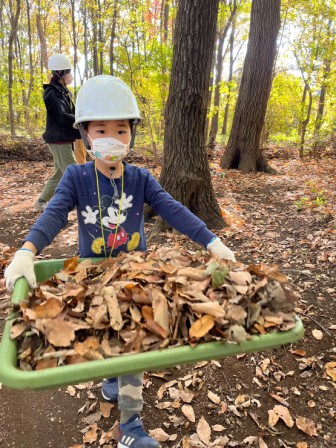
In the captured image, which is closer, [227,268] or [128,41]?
[227,268]

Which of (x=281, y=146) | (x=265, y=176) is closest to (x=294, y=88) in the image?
(x=281, y=146)

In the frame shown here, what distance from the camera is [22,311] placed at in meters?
1.31

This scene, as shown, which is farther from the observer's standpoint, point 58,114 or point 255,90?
point 255,90

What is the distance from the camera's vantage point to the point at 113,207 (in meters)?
1.97

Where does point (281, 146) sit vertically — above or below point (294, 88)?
below

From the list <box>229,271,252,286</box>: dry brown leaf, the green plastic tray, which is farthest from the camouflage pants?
<box>229,271,252,286</box>: dry brown leaf

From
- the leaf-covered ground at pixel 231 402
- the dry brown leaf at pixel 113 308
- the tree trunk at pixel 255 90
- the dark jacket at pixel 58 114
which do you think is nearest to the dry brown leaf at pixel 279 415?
the leaf-covered ground at pixel 231 402

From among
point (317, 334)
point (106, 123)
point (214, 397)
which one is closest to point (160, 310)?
point (106, 123)

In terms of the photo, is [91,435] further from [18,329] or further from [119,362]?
[119,362]

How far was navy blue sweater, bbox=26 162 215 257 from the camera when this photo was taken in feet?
6.25

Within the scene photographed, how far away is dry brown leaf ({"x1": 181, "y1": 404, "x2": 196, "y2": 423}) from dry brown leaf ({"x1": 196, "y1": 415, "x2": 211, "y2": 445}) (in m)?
0.05

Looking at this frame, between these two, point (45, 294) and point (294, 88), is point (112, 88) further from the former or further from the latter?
point (294, 88)

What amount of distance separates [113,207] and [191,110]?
8.04 feet

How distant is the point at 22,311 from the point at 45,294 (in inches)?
5.0
